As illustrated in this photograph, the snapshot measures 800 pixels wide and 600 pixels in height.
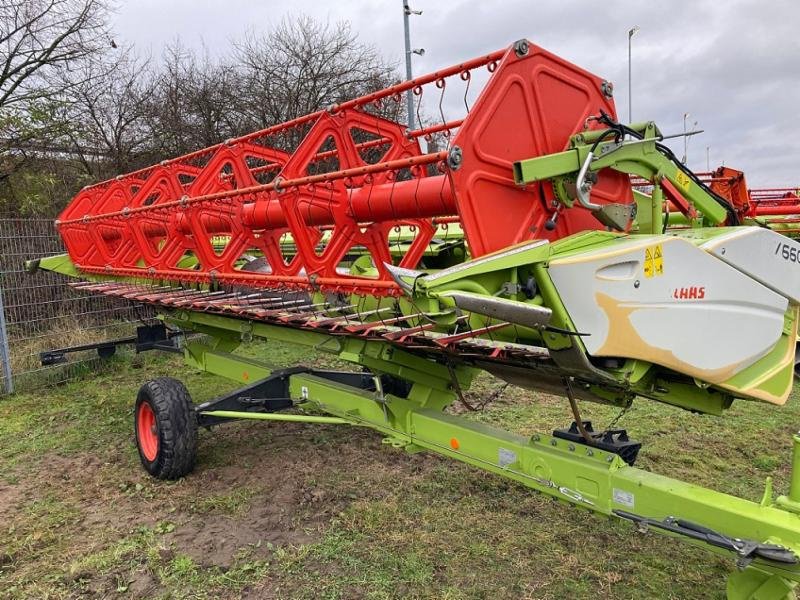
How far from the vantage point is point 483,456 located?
3092mm

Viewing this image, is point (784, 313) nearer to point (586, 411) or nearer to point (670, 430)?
point (670, 430)

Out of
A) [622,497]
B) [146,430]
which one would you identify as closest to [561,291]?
[622,497]

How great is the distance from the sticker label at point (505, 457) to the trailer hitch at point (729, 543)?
0.65m

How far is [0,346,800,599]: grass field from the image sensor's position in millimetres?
3301

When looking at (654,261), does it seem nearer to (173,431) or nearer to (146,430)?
(173,431)

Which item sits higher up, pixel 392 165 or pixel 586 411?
pixel 392 165

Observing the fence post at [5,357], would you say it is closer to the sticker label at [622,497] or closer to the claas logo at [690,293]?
the sticker label at [622,497]

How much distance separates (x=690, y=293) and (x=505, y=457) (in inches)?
45.6

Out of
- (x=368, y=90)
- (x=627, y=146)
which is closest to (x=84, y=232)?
(x=627, y=146)

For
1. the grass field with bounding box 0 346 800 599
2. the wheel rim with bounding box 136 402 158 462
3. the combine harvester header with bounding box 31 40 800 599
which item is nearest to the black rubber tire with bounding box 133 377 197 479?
the grass field with bounding box 0 346 800 599

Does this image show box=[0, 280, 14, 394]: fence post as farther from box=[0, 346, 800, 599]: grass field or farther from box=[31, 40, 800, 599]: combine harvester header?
box=[31, 40, 800, 599]: combine harvester header

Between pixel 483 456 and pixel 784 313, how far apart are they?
159 centimetres

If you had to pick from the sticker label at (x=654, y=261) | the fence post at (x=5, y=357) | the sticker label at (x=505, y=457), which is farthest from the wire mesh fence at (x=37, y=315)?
the sticker label at (x=654, y=261)

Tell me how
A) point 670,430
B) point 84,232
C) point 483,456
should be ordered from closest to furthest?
point 483,456, point 670,430, point 84,232
